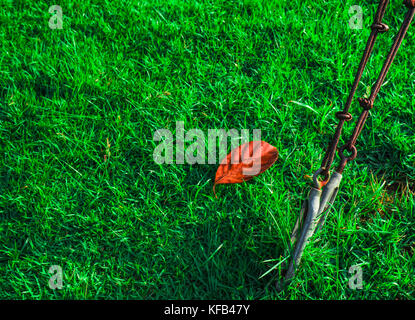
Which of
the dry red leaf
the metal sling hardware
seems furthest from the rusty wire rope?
the dry red leaf

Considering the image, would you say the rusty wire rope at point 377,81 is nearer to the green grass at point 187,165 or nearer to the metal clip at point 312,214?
the metal clip at point 312,214

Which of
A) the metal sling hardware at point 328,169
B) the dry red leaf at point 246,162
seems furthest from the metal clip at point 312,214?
the dry red leaf at point 246,162

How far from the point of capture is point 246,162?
1802 millimetres

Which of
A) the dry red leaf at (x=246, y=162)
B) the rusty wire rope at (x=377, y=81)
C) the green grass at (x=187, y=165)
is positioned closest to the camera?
the rusty wire rope at (x=377, y=81)

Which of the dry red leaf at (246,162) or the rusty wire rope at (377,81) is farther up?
the rusty wire rope at (377,81)

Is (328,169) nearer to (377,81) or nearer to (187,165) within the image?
(377,81)

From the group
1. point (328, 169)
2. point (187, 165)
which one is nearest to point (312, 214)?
point (328, 169)

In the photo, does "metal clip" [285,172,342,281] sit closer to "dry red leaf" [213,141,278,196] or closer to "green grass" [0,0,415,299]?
"green grass" [0,0,415,299]

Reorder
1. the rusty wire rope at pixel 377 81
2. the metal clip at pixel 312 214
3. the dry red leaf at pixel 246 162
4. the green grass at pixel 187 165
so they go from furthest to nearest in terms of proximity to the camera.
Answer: the dry red leaf at pixel 246 162 → the green grass at pixel 187 165 → the metal clip at pixel 312 214 → the rusty wire rope at pixel 377 81

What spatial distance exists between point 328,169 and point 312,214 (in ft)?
0.55

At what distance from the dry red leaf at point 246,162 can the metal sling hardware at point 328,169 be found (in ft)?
1.19

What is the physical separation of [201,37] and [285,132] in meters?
0.78

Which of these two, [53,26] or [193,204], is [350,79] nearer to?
[193,204]

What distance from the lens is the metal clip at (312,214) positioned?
4.34 feet
